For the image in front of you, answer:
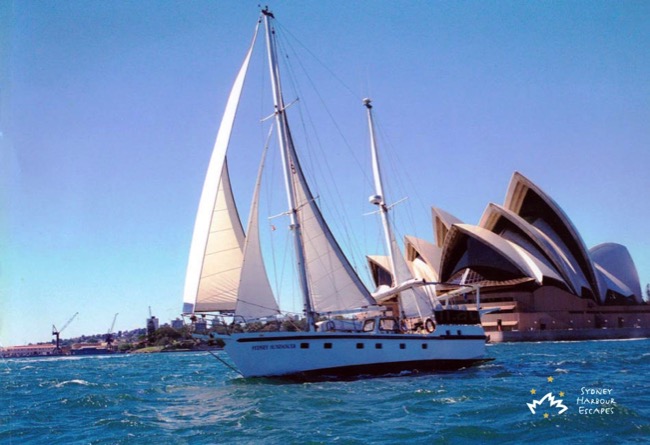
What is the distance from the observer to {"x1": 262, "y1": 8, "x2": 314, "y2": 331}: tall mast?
2341 cm

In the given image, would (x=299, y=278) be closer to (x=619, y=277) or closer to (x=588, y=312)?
(x=588, y=312)

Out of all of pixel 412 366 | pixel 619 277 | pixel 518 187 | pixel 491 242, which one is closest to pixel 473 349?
pixel 412 366

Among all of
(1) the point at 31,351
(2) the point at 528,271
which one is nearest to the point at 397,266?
(2) the point at 528,271

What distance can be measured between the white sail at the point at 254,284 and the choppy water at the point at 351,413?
2.54 m

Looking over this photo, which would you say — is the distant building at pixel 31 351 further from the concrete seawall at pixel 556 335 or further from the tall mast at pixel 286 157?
the tall mast at pixel 286 157

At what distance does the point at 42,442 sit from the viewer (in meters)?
12.8

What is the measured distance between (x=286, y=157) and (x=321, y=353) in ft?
25.3

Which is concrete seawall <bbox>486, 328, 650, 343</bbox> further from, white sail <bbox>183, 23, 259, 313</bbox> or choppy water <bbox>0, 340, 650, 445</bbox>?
white sail <bbox>183, 23, 259, 313</bbox>

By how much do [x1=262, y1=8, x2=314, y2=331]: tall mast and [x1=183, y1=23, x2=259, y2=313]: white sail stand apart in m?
1.82

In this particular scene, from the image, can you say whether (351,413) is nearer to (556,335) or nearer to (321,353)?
(321,353)

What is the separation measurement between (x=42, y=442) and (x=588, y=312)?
69.8m

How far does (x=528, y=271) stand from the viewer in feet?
221

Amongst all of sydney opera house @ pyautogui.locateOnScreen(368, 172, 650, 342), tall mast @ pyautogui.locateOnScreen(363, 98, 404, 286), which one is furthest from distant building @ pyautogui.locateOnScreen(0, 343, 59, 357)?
tall mast @ pyautogui.locateOnScreen(363, 98, 404, 286)

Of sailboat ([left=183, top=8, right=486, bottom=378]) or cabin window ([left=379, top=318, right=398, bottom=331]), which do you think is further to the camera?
cabin window ([left=379, top=318, right=398, bottom=331])
